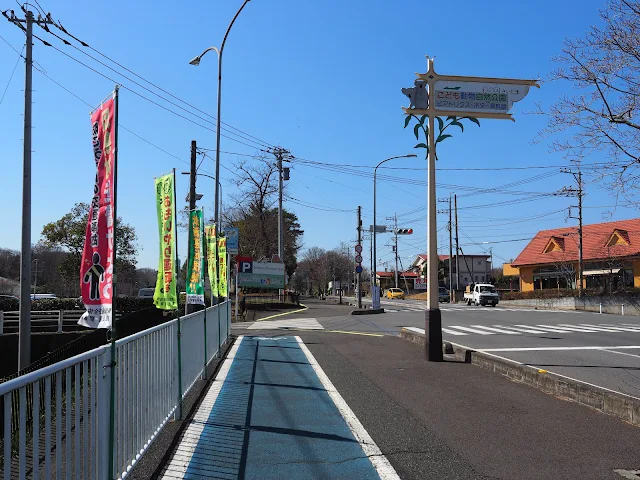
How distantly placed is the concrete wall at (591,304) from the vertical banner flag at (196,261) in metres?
33.5

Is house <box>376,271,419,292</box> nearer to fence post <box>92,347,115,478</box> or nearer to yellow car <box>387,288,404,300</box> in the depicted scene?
yellow car <box>387,288,404,300</box>

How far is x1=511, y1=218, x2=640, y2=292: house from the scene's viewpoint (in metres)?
45.6

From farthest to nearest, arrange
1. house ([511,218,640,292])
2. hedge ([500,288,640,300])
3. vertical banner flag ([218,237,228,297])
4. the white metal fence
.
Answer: house ([511,218,640,292]) → hedge ([500,288,640,300]) → vertical banner flag ([218,237,228,297]) → the white metal fence

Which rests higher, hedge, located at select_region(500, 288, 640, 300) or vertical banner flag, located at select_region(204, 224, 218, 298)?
vertical banner flag, located at select_region(204, 224, 218, 298)

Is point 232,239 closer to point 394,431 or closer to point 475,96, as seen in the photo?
point 475,96

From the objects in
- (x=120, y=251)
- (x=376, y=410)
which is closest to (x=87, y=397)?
(x=376, y=410)

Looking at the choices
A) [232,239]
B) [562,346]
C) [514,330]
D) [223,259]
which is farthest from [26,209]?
[514,330]

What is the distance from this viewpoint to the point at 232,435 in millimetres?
6211

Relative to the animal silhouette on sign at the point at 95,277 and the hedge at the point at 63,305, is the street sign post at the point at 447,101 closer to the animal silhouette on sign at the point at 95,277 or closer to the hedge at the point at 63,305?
the animal silhouette on sign at the point at 95,277

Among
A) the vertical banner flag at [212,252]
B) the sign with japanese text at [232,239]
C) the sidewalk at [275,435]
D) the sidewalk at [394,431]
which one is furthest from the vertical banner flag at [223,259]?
the sidewalk at [275,435]

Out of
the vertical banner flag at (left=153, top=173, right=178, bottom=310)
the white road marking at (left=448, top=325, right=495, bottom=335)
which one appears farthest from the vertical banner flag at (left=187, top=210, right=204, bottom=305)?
the white road marking at (left=448, top=325, right=495, bottom=335)

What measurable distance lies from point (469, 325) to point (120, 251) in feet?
104

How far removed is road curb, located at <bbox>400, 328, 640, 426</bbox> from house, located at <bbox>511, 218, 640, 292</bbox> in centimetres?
3830

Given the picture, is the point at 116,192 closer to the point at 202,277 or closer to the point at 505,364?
the point at 202,277
